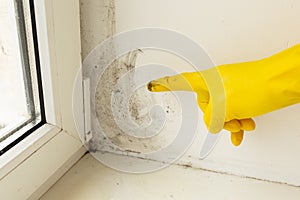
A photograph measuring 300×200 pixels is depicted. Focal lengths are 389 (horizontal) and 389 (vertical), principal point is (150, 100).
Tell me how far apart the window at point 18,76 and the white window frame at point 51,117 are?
0.04 feet

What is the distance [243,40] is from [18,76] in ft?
1.10

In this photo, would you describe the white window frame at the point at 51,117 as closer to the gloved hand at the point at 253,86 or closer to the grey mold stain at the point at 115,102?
the grey mold stain at the point at 115,102

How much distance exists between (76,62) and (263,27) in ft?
0.96

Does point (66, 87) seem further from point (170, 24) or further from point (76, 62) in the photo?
point (170, 24)

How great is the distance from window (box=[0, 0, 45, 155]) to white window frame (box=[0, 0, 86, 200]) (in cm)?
1

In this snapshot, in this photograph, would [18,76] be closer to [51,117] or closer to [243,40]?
[51,117]

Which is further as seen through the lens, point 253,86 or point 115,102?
point 115,102

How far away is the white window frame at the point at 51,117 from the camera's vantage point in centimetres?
53

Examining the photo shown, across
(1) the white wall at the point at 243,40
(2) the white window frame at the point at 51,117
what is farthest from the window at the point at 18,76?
(1) the white wall at the point at 243,40

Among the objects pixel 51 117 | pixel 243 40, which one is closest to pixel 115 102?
pixel 51 117

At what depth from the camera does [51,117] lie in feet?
1.97

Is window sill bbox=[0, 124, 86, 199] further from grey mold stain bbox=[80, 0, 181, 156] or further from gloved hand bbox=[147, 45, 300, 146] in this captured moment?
gloved hand bbox=[147, 45, 300, 146]

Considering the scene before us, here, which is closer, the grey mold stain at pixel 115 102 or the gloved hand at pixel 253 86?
the gloved hand at pixel 253 86

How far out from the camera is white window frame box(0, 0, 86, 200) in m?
Answer: 0.53
